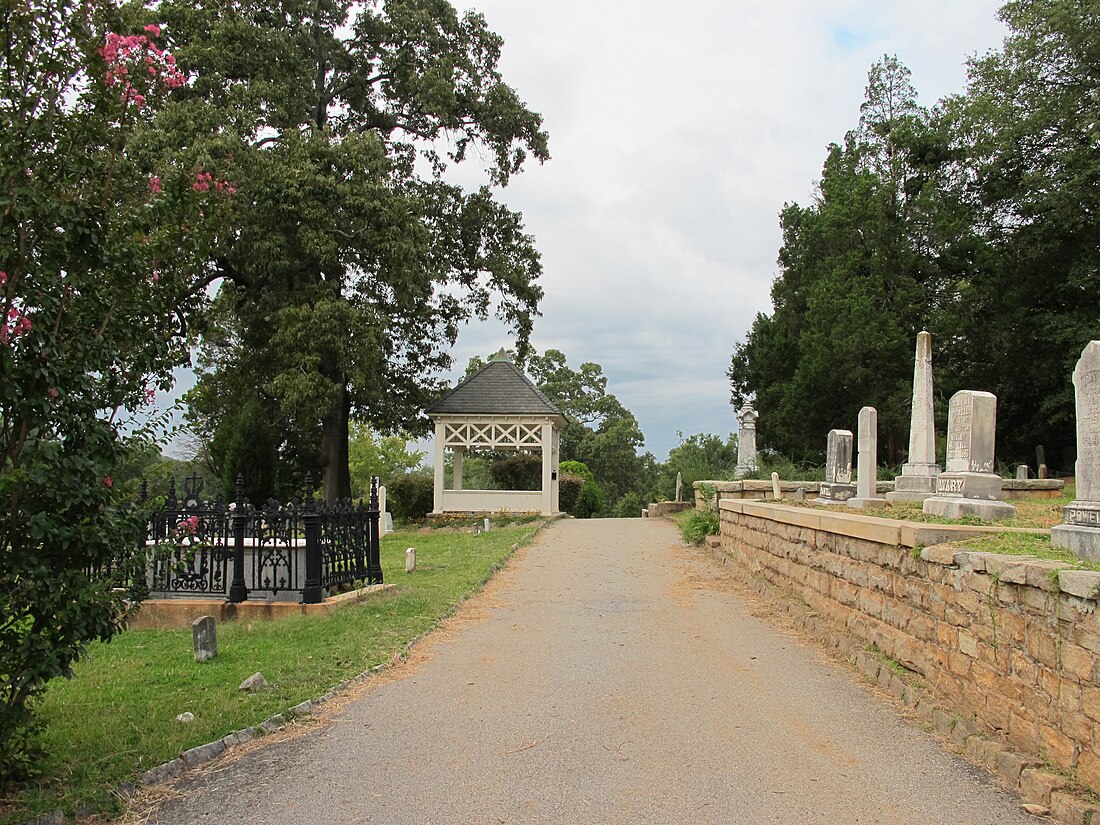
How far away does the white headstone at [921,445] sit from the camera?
12.8 m

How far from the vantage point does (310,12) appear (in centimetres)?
2370

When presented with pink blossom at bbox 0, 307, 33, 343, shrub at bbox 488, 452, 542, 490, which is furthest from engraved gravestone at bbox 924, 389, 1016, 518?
shrub at bbox 488, 452, 542, 490

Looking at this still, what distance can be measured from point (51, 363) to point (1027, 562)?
537 cm

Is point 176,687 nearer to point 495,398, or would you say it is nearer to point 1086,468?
point 1086,468

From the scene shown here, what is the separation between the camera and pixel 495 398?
27.9 meters

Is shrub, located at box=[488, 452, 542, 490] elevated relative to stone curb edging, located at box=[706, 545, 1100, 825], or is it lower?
elevated

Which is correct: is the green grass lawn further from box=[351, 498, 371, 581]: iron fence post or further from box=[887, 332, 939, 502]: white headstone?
box=[887, 332, 939, 502]: white headstone

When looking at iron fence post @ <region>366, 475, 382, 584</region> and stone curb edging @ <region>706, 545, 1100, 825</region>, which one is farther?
iron fence post @ <region>366, 475, 382, 584</region>

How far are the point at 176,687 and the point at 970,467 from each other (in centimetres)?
872

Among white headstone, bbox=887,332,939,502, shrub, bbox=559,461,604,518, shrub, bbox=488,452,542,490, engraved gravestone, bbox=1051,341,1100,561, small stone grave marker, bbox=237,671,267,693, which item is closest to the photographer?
engraved gravestone, bbox=1051,341,1100,561

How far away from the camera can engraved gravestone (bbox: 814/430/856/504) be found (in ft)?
49.2

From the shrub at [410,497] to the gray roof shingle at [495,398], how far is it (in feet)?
7.91

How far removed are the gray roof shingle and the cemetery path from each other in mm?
18781

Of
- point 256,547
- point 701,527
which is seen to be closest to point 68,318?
point 256,547
